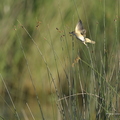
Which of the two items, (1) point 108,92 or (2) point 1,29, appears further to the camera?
(2) point 1,29

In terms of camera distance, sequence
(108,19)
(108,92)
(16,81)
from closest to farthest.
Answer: (108,92) → (108,19) → (16,81)

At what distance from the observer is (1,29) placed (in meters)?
4.66

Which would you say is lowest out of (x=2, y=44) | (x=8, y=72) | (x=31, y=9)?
(x=8, y=72)

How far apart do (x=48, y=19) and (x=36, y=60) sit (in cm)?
48

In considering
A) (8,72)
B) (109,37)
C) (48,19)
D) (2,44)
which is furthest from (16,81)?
(109,37)

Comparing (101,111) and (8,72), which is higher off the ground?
(101,111)

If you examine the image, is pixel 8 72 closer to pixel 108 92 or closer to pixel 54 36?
pixel 54 36

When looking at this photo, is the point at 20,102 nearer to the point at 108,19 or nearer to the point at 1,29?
the point at 1,29

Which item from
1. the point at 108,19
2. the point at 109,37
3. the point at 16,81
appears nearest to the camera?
the point at 109,37

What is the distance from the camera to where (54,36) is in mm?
4828

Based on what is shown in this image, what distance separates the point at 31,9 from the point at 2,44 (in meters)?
0.55

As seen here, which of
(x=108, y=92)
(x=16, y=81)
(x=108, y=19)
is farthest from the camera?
(x=16, y=81)

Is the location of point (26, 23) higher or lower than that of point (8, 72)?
higher

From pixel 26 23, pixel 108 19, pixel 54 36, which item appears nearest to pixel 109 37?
pixel 108 19
